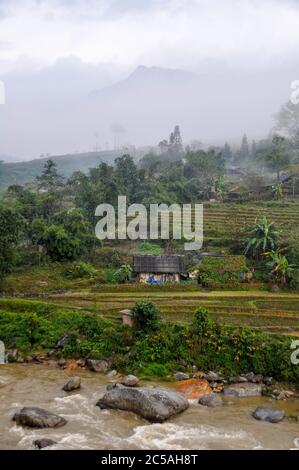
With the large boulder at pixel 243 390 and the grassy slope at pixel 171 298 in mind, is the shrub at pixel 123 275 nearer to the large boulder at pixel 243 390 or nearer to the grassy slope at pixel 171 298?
the grassy slope at pixel 171 298

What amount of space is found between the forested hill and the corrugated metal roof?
300 feet

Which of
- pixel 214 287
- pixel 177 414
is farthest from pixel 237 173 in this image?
pixel 177 414

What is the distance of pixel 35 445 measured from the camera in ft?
59.4

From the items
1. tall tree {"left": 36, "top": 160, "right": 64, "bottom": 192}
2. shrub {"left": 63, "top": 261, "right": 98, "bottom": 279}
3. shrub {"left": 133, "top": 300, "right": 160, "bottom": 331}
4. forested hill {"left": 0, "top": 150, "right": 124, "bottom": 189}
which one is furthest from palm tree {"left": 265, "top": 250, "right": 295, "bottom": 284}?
forested hill {"left": 0, "top": 150, "right": 124, "bottom": 189}

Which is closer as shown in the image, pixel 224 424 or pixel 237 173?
pixel 224 424

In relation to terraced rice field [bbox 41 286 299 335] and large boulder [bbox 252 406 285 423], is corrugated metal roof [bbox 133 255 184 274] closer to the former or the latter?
terraced rice field [bbox 41 286 299 335]

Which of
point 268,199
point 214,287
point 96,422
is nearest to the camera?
point 96,422

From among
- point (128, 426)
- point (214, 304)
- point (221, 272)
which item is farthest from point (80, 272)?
point (128, 426)

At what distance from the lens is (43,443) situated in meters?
18.1

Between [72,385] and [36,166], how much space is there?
131065 mm

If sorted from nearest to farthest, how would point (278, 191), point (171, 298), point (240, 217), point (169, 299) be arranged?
point (169, 299) < point (171, 298) < point (240, 217) < point (278, 191)

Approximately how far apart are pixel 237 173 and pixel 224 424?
77597 mm

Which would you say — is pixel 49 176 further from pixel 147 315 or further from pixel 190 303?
pixel 147 315
